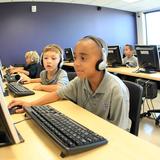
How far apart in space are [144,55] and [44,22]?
4.25 metres

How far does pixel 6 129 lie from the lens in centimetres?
98

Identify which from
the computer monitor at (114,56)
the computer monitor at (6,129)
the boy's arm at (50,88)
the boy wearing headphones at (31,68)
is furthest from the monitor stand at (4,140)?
the computer monitor at (114,56)

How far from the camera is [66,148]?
0.86 m

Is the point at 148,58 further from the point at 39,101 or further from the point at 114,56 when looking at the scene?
the point at 39,101

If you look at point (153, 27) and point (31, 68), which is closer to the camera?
point (31, 68)

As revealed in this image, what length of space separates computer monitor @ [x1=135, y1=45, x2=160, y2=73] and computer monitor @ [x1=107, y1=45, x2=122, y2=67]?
74 cm

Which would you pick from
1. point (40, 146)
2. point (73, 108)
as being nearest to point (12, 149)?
point (40, 146)

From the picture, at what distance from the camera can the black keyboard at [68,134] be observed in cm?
88

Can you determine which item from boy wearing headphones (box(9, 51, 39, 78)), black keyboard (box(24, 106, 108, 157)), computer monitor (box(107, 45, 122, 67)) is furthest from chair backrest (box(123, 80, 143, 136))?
computer monitor (box(107, 45, 122, 67))

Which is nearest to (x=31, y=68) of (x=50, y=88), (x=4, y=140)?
(x=50, y=88)

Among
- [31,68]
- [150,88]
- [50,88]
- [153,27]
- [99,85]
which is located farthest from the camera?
[153,27]

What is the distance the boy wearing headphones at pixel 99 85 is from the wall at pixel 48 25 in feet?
18.3

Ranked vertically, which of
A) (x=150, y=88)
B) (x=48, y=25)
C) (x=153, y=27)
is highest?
(x=48, y=25)

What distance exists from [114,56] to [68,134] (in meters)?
3.58
